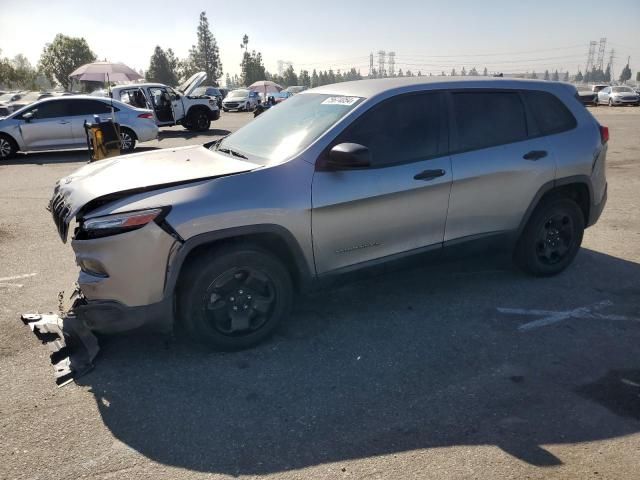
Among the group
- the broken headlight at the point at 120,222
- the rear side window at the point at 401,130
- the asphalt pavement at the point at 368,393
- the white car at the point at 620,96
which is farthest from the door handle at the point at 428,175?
the white car at the point at 620,96

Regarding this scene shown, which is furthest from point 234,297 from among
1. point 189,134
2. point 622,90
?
point 622,90

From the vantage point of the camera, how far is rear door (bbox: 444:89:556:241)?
4.05 m

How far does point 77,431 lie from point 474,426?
7.09ft

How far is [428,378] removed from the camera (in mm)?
3205

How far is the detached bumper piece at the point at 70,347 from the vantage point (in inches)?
128

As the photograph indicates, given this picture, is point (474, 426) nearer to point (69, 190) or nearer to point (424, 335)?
point (424, 335)

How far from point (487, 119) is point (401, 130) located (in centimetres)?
91

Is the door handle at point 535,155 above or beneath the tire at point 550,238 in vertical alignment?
above

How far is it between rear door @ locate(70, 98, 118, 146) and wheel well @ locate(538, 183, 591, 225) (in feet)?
39.3

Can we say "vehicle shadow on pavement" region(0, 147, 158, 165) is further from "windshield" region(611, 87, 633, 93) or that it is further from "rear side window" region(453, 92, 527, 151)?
"windshield" region(611, 87, 633, 93)

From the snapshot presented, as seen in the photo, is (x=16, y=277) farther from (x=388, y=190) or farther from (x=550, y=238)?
(x=550, y=238)

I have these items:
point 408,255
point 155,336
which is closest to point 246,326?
point 155,336

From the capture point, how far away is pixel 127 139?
44.6 ft

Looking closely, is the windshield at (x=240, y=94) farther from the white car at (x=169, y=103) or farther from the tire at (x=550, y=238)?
the tire at (x=550, y=238)
